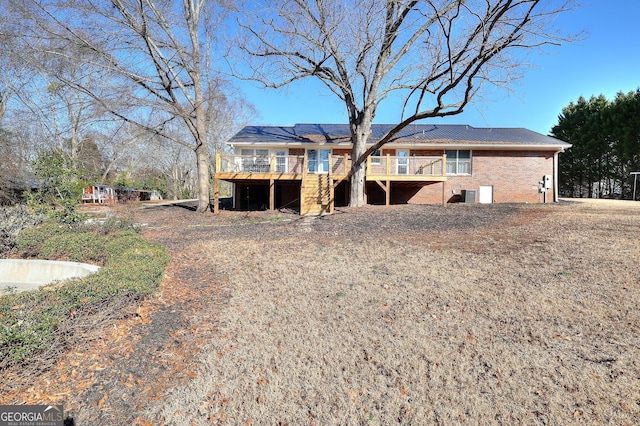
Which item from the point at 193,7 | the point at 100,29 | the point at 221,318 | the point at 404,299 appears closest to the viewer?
the point at 221,318

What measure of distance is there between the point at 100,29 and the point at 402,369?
14661 millimetres

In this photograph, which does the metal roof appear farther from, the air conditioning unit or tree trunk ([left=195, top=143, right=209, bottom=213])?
the air conditioning unit

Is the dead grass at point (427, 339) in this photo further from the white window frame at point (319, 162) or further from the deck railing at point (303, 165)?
the white window frame at point (319, 162)

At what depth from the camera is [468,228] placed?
28.3 ft

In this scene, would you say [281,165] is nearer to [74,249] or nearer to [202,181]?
[202,181]

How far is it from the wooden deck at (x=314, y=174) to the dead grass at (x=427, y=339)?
6.75m

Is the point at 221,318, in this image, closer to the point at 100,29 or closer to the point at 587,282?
the point at 587,282

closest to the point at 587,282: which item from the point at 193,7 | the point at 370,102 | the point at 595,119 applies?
the point at 370,102

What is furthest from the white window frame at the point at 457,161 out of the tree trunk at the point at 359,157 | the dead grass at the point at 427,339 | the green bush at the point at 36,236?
the green bush at the point at 36,236

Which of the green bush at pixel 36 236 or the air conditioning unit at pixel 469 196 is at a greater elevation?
the air conditioning unit at pixel 469 196

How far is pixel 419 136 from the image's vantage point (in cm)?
1745

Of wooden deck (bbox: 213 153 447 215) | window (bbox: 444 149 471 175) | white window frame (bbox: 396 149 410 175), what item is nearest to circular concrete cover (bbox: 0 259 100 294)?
wooden deck (bbox: 213 153 447 215)

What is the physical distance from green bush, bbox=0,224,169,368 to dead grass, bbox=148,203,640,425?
3.98 feet

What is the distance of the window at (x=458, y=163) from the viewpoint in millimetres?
16625
